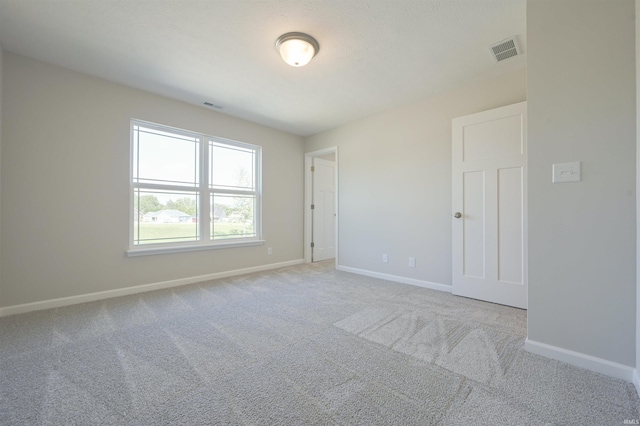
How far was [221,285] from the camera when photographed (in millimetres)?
3471

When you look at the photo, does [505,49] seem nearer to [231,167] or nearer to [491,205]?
[491,205]

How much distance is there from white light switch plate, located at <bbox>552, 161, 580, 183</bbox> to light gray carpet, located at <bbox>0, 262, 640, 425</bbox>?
1.17 metres

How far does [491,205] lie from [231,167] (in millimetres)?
3561

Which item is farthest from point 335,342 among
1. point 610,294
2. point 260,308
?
point 610,294

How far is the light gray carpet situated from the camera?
1.25 m

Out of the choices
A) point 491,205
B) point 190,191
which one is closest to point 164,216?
point 190,191

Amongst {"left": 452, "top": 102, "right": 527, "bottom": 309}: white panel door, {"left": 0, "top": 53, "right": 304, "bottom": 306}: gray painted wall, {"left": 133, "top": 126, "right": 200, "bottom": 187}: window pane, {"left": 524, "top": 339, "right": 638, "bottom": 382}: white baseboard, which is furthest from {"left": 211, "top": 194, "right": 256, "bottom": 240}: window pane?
{"left": 524, "top": 339, "right": 638, "bottom": 382}: white baseboard

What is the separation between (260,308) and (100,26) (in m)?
2.77

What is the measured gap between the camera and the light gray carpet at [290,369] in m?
1.25

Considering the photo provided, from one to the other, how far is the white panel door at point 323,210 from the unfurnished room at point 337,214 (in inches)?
31.9

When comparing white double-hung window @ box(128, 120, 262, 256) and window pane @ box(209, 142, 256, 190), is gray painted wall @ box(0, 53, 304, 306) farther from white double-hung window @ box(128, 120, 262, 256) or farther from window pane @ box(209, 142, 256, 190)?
window pane @ box(209, 142, 256, 190)

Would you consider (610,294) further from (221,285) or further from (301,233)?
(301,233)

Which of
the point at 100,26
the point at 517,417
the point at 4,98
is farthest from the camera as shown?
the point at 4,98

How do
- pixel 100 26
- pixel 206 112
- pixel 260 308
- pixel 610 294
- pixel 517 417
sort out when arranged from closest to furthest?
1. pixel 517 417
2. pixel 610 294
3. pixel 100 26
4. pixel 260 308
5. pixel 206 112
